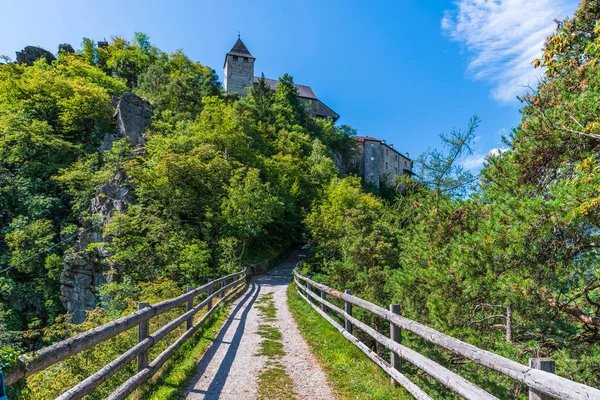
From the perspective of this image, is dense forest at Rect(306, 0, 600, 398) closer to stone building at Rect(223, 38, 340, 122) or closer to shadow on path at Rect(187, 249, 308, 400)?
shadow on path at Rect(187, 249, 308, 400)

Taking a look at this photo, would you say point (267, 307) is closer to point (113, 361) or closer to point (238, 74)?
point (113, 361)

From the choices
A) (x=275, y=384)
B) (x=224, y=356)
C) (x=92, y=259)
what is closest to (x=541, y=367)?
(x=275, y=384)

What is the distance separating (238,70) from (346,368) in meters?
65.6

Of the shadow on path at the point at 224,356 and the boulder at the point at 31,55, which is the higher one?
the boulder at the point at 31,55

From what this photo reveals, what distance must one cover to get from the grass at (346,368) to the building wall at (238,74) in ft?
203

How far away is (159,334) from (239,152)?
29836 mm

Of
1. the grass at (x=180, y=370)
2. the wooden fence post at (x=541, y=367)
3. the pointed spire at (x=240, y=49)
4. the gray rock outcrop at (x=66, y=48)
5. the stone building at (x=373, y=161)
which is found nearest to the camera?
the wooden fence post at (x=541, y=367)

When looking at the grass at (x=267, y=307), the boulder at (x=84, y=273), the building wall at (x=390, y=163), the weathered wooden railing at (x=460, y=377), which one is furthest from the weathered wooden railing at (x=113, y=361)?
the building wall at (x=390, y=163)

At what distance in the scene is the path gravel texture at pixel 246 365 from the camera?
462cm

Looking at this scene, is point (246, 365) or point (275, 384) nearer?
point (275, 384)

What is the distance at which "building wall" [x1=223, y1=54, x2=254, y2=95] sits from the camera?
209 feet

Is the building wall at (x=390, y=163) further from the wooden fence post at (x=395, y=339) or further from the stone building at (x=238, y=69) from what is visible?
the wooden fence post at (x=395, y=339)

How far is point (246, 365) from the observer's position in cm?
579

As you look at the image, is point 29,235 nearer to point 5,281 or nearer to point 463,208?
point 5,281
